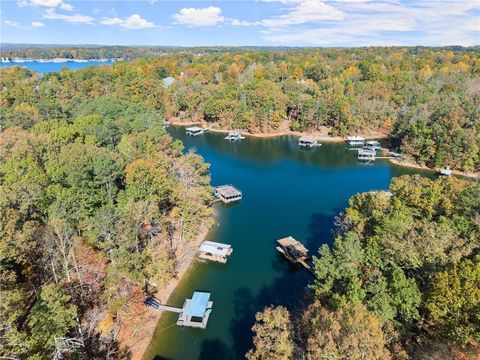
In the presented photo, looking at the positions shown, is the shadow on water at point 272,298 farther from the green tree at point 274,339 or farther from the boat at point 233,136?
the boat at point 233,136

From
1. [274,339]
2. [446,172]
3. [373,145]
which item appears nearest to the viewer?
[274,339]

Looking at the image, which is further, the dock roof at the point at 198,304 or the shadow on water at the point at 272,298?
the dock roof at the point at 198,304

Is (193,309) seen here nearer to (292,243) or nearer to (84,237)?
(84,237)

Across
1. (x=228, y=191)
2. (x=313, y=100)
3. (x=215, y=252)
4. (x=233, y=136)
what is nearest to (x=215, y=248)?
(x=215, y=252)

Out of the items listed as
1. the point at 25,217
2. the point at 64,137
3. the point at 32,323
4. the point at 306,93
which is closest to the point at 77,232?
the point at 25,217

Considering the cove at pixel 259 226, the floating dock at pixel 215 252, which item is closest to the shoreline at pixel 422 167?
the cove at pixel 259 226

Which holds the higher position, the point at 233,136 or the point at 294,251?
the point at 233,136

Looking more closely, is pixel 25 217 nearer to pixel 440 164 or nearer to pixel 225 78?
pixel 440 164
